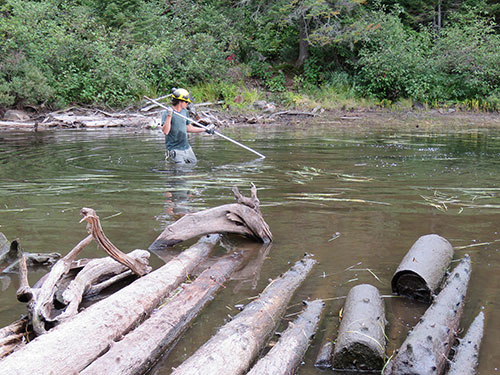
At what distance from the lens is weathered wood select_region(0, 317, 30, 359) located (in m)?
3.26

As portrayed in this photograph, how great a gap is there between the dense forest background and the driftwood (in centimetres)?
1607

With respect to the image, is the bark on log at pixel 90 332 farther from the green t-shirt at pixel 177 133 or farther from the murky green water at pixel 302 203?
the green t-shirt at pixel 177 133

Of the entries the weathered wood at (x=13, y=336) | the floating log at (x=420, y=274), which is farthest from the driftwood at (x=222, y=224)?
the weathered wood at (x=13, y=336)

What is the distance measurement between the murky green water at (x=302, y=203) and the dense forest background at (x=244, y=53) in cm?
799

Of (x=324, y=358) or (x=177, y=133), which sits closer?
(x=324, y=358)

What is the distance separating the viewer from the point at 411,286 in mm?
4574

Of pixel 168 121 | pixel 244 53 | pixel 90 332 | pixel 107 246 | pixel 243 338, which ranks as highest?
pixel 244 53

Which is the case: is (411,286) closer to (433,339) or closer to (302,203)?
(433,339)

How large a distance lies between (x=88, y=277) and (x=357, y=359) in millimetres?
2283

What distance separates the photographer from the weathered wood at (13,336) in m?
3.26

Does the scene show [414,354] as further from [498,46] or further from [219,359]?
[498,46]

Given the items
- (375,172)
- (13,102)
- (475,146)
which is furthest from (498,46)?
(13,102)

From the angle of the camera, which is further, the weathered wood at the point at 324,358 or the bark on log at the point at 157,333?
the weathered wood at the point at 324,358

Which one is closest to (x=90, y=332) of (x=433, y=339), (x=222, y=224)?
(x=433, y=339)
